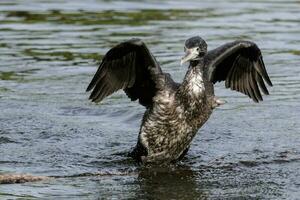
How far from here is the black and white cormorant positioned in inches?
362

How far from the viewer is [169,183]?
8852 millimetres

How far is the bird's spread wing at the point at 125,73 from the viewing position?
9242 millimetres

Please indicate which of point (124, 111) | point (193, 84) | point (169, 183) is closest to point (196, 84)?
point (193, 84)

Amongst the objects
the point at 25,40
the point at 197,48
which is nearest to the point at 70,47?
the point at 25,40

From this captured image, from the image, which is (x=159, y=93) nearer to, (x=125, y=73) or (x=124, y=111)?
(x=125, y=73)

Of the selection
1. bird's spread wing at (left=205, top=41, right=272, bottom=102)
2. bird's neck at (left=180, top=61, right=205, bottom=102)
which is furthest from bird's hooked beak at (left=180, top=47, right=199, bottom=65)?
Answer: bird's spread wing at (left=205, top=41, right=272, bottom=102)

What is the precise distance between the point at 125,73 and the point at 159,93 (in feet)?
1.26

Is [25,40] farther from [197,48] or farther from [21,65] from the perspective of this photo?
[197,48]

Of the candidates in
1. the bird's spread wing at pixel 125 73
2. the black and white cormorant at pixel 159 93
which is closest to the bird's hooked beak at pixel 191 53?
the black and white cormorant at pixel 159 93

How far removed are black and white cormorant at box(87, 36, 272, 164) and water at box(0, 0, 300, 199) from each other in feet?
0.82

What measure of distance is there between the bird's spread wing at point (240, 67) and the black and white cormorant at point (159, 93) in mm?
439

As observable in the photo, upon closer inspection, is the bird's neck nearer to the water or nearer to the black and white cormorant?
the black and white cormorant

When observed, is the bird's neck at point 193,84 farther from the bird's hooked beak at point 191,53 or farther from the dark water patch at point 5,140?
the dark water patch at point 5,140

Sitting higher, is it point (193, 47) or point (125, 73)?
point (193, 47)
